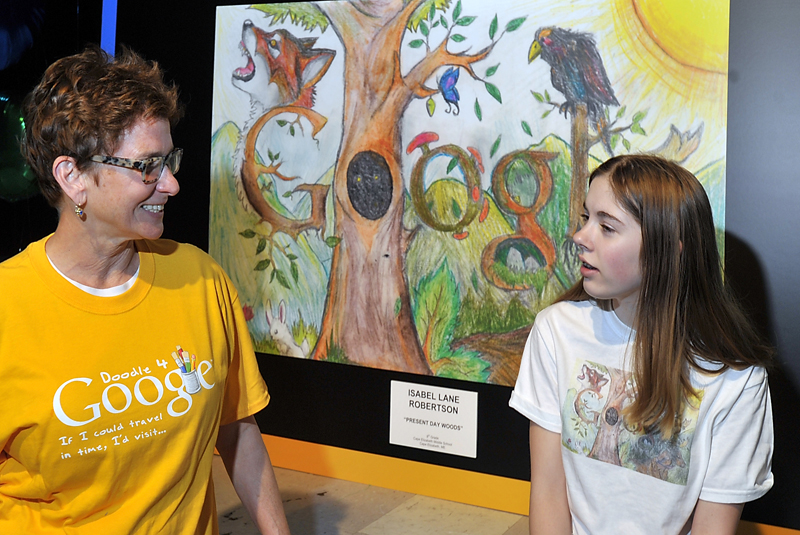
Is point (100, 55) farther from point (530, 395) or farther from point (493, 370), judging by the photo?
point (493, 370)

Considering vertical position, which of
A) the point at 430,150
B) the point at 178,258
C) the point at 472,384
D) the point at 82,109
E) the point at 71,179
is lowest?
the point at 472,384

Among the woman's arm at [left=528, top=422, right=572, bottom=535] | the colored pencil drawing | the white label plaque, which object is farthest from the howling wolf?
the woman's arm at [left=528, top=422, right=572, bottom=535]

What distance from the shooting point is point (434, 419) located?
2.54 metres

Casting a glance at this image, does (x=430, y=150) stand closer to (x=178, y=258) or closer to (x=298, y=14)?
(x=298, y=14)

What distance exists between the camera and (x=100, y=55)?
137cm

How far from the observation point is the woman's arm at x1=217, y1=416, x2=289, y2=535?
4.91ft

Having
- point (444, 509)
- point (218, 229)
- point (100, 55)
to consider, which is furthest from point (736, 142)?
point (218, 229)

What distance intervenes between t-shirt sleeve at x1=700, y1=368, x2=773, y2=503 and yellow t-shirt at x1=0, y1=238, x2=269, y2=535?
1.02m

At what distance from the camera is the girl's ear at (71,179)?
1306 mm

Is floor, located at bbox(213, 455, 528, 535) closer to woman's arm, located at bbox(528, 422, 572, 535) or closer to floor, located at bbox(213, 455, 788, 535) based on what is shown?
floor, located at bbox(213, 455, 788, 535)

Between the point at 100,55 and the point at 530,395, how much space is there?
3.79 feet

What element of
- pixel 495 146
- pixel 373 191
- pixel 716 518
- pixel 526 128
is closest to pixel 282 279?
pixel 373 191

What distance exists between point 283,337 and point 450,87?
1166 millimetres

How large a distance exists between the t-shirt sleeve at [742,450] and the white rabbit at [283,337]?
1.67 metres
